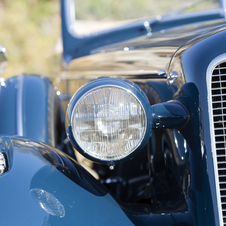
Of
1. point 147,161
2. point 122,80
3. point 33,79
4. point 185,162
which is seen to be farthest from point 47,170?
point 33,79

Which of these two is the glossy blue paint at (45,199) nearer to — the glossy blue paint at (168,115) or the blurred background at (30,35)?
the glossy blue paint at (168,115)

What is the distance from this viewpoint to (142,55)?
5.30ft

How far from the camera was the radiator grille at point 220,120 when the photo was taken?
101 cm

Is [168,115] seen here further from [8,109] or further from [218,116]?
[8,109]

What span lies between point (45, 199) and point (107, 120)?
0.98ft

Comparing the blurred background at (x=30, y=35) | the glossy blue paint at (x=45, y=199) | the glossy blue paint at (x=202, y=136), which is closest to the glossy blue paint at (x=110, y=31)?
the glossy blue paint at (x=202, y=136)

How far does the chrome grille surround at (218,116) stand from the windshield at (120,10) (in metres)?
1.45

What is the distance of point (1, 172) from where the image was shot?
0.97 metres

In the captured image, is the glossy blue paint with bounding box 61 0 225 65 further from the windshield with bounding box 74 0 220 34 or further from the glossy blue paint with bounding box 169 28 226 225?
the glossy blue paint with bounding box 169 28 226 225

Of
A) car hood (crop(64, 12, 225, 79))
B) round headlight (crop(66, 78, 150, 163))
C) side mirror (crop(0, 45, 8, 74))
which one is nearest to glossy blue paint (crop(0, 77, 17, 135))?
side mirror (crop(0, 45, 8, 74))

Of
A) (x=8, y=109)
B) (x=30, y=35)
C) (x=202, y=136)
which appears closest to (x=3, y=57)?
(x=8, y=109)

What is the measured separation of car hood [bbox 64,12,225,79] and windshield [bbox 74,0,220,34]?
13cm

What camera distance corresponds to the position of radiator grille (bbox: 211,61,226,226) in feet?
3.30

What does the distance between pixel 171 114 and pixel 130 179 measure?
2.12 feet
